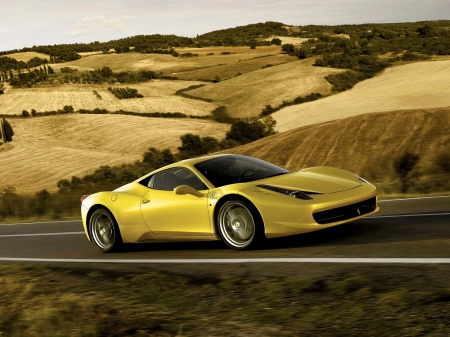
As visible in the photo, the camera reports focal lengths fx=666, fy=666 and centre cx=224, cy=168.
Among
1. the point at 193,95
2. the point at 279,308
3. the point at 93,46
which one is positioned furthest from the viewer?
the point at 93,46

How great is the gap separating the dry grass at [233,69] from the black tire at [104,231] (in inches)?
3587

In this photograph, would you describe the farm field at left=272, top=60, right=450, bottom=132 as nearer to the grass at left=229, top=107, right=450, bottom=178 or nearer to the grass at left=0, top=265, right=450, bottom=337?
the grass at left=229, top=107, right=450, bottom=178

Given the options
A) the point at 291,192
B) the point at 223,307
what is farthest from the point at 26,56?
the point at 223,307

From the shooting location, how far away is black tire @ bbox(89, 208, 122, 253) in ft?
32.0

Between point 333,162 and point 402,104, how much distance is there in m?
33.0

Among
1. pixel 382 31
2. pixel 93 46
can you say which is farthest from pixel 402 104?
pixel 93 46

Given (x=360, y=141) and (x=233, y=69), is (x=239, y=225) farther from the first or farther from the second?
(x=233, y=69)

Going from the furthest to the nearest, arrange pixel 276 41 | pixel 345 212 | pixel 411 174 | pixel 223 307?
1. pixel 276 41
2. pixel 411 174
3. pixel 345 212
4. pixel 223 307

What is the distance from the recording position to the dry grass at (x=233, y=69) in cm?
10225

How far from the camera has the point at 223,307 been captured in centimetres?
545

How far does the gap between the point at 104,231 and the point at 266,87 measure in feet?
257

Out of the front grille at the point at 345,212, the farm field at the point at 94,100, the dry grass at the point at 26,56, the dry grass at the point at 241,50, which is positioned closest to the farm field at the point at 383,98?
the farm field at the point at 94,100

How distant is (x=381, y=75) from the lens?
82.4 meters

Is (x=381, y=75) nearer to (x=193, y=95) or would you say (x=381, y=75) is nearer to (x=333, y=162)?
(x=193, y=95)
